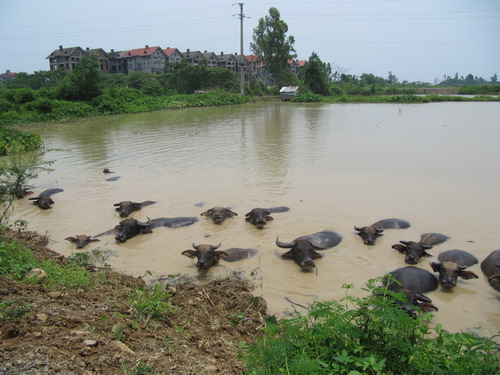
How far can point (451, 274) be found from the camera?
4.42 metres

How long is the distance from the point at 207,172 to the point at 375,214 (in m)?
4.79

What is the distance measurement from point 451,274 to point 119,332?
361cm

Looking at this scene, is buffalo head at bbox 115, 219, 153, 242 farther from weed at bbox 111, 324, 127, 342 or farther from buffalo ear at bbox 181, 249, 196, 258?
weed at bbox 111, 324, 127, 342

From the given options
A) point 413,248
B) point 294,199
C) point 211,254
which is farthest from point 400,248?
point 294,199

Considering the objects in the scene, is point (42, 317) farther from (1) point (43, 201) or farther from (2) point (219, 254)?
(1) point (43, 201)

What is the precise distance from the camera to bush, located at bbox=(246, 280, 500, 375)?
2.24 metres

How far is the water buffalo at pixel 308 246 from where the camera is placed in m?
5.02

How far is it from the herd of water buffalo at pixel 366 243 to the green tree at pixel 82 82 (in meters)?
25.6

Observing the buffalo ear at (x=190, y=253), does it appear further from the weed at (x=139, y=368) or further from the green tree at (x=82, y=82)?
the green tree at (x=82, y=82)

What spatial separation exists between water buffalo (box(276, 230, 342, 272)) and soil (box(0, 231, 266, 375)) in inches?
42.6

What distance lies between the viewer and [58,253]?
5.52 m

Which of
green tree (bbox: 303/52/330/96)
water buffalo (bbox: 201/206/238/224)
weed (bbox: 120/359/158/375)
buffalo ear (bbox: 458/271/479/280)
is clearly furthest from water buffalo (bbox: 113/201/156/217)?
green tree (bbox: 303/52/330/96)

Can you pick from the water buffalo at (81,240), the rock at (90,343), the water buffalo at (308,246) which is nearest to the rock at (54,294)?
the rock at (90,343)

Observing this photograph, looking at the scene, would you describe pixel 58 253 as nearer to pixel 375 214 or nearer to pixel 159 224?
pixel 159 224
